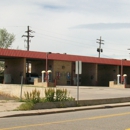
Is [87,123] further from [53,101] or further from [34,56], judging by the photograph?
[34,56]

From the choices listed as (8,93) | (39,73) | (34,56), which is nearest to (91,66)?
(39,73)

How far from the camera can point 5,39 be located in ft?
254

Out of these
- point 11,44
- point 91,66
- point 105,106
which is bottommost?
point 105,106

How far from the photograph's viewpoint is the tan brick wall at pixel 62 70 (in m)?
50.0

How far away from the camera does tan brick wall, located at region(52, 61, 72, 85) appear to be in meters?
50.0

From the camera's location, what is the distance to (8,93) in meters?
34.2

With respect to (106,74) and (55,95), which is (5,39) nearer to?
(106,74)

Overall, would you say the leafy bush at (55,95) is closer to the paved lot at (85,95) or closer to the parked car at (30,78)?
the paved lot at (85,95)

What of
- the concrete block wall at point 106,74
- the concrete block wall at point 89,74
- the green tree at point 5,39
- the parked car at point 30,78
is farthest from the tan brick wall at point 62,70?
the green tree at point 5,39

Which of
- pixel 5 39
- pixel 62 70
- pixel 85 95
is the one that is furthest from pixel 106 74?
pixel 85 95

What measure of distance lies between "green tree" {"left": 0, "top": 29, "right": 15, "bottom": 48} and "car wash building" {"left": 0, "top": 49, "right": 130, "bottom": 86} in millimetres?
24542

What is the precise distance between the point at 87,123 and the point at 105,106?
24.9 ft

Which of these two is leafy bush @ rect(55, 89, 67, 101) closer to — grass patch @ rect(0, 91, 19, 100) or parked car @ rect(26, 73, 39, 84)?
grass patch @ rect(0, 91, 19, 100)

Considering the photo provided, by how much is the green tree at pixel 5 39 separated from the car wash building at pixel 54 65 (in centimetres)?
2454
